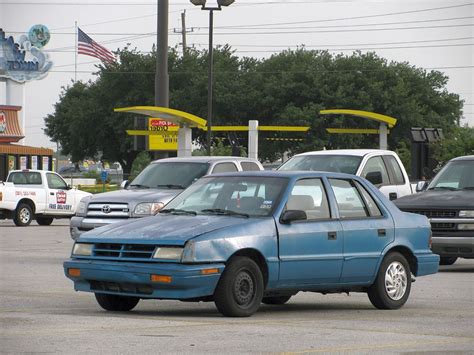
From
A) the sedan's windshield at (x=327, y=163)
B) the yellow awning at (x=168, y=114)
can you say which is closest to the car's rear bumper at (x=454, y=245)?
the sedan's windshield at (x=327, y=163)

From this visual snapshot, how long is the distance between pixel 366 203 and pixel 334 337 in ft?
10.7

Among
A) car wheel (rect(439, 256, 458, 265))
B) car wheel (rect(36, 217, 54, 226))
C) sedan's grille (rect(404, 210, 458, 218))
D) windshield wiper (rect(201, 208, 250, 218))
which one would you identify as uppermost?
windshield wiper (rect(201, 208, 250, 218))

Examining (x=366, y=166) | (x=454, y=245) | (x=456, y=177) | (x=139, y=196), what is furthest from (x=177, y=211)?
(x=366, y=166)

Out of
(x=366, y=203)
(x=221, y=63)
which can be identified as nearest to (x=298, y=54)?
(x=221, y=63)

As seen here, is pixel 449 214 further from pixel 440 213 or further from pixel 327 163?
pixel 327 163

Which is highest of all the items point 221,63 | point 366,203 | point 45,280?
point 221,63

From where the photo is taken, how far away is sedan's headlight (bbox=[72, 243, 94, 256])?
1230 cm

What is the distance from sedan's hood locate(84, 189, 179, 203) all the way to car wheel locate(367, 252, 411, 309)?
6403mm

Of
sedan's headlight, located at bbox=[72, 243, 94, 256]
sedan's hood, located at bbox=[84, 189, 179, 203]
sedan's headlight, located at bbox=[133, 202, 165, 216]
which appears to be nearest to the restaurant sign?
sedan's hood, located at bbox=[84, 189, 179, 203]

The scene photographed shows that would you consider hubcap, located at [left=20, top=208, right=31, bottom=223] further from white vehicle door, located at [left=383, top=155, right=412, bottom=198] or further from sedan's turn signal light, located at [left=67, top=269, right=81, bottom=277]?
sedan's turn signal light, located at [left=67, top=269, right=81, bottom=277]

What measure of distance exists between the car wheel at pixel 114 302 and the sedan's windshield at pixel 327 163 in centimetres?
974

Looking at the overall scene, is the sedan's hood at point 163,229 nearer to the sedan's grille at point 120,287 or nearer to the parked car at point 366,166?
the sedan's grille at point 120,287

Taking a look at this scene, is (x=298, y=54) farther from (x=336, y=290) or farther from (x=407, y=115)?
(x=336, y=290)

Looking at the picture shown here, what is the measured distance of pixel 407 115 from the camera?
3209 inches
